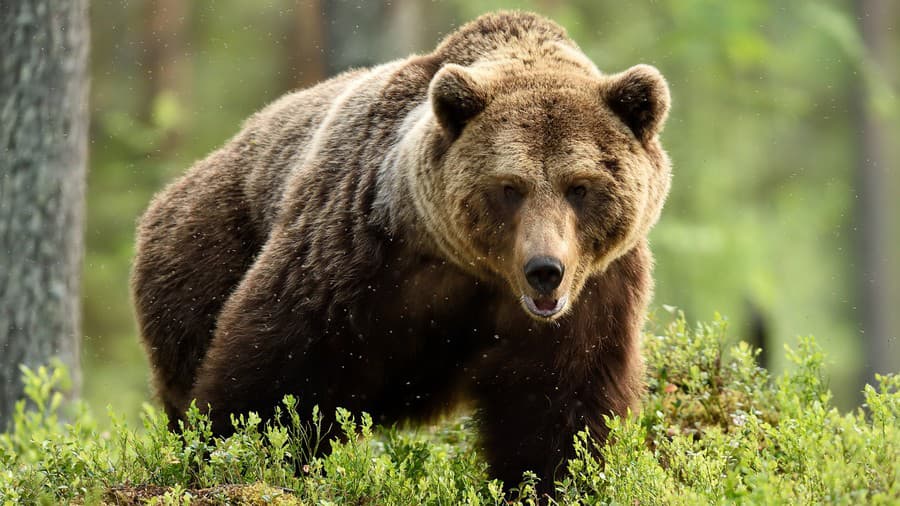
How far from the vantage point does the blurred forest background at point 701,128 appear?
635 inches

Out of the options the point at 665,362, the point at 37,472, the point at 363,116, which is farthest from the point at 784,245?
the point at 37,472

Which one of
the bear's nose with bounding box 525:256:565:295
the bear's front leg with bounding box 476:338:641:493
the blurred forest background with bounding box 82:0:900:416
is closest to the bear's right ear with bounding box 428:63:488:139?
the bear's nose with bounding box 525:256:565:295

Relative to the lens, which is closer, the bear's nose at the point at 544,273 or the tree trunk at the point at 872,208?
the bear's nose at the point at 544,273

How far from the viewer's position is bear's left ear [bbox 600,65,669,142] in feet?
16.4

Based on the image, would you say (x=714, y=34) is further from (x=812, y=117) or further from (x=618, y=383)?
(x=618, y=383)

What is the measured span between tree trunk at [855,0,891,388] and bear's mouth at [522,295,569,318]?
16.3m

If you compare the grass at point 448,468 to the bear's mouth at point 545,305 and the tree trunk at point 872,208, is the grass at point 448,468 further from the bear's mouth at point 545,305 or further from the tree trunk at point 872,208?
the tree trunk at point 872,208

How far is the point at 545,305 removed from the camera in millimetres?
4668

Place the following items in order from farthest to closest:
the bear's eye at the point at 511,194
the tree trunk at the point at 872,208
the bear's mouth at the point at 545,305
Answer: the tree trunk at the point at 872,208
the bear's eye at the point at 511,194
the bear's mouth at the point at 545,305

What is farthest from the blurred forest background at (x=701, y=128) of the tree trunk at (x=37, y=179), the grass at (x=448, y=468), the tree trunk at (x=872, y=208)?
the grass at (x=448, y=468)

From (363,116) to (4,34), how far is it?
3662 mm

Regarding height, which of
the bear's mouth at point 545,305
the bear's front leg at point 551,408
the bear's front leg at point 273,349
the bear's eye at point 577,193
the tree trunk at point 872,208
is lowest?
the tree trunk at point 872,208

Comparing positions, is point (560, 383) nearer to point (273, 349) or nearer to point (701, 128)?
point (273, 349)

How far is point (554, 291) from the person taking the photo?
459 centimetres
